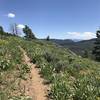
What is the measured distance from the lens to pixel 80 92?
11305mm

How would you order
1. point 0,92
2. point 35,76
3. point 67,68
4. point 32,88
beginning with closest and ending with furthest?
point 0,92 → point 32,88 → point 35,76 → point 67,68

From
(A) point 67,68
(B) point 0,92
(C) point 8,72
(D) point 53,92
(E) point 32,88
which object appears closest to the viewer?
(B) point 0,92

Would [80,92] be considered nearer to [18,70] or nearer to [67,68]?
[18,70]

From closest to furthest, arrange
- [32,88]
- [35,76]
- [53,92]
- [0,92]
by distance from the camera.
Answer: [0,92], [53,92], [32,88], [35,76]

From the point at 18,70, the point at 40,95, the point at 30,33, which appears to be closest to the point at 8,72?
the point at 18,70

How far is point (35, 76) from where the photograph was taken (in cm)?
1509

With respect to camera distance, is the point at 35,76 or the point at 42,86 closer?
the point at 42,86

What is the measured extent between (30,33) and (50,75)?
3453 inches

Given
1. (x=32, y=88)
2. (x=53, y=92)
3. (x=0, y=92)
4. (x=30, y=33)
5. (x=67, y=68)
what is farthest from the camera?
(x=30, y=33)

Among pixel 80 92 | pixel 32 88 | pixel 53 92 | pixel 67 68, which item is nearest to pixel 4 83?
pixel 32 88

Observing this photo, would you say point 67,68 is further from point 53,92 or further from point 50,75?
point 53,92

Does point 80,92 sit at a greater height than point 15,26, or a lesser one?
lesser

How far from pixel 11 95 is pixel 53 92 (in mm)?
1991

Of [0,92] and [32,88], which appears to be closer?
[0,92]
